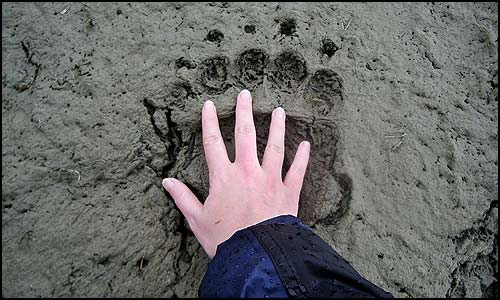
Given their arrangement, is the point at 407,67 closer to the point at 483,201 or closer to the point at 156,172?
the point at 483,201

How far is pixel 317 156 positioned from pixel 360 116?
214 mm

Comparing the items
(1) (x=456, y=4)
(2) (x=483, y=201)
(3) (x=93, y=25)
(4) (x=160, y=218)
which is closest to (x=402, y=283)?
(2) (x=483, y=201)

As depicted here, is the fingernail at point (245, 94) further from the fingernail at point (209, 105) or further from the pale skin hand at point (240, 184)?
the fingernail at point (209, 105)

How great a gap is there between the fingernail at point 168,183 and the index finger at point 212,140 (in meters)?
0.14

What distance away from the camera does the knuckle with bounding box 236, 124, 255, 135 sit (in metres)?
1.49

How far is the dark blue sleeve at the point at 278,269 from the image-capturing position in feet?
3.60

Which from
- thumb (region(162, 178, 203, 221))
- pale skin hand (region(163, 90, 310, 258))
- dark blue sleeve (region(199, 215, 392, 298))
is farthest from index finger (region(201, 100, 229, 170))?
dark blue sleeve (region(199, 215, 392, 298))

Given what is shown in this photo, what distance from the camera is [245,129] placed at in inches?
58.7

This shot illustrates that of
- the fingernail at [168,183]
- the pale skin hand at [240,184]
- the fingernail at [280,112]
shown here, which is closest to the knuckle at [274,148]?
the pale skin hand at [240,184]

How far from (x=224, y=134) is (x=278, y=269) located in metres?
0.60

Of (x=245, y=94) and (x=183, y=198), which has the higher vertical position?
(x=245, y=94)

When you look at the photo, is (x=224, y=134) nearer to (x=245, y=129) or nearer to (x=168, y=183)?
(x=245, y=129)

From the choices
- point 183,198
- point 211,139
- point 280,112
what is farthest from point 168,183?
point 280,112

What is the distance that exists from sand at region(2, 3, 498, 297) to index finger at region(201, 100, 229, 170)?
0.06 metres
